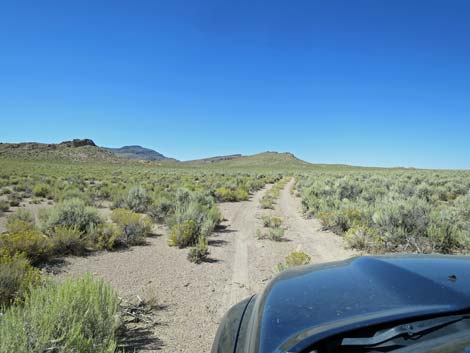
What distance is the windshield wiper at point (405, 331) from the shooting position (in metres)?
1.36

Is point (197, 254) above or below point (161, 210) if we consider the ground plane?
below

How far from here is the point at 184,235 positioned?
7.81 metres

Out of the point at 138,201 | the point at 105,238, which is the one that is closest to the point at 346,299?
the point at 105,238

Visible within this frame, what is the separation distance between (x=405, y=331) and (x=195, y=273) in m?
5.09

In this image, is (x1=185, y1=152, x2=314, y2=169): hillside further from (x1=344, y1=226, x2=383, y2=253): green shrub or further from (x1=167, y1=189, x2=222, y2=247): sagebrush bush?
(x1=344, y1=226, x2=383, y2=253): green shrub

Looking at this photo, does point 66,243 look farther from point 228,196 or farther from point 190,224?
point 228,196

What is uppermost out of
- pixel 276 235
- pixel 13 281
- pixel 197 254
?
pixel 13 281

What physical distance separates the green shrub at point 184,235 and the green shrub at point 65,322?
436 centimetres

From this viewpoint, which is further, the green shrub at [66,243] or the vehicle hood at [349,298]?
the green shrub at [66,243]

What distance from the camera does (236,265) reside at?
6566 millimetres

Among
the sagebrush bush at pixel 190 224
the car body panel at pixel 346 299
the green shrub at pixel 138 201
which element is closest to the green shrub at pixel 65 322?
the car body panel at pixel 346 299

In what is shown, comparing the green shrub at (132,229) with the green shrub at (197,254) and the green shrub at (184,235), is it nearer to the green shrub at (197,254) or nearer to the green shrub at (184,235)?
the green shrub at (184,235)

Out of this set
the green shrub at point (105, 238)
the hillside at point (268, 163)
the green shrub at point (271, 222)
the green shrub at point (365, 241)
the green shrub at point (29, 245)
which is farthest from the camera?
the hillside at point (268, 163)

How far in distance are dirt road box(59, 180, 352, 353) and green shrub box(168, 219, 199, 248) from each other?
10.6 inches
